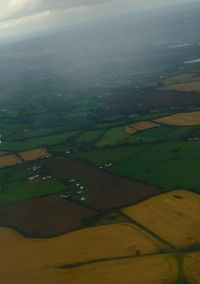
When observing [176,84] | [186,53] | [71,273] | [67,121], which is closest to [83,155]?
[67,121]

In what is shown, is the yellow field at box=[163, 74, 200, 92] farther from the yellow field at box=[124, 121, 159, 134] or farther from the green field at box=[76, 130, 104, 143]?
the green field at box=[76, 130, 104, 143]

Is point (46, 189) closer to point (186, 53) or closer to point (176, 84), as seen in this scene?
point (176, 84)

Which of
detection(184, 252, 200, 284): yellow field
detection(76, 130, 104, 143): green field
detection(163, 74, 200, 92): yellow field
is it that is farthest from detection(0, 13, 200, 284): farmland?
detection(163, 74, 200, 92): yellow field

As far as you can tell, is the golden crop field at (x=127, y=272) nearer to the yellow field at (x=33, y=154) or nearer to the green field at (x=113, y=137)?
the yellow field at (x=33, y=154)

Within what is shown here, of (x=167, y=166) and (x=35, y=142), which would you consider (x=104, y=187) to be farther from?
(x=35, y=142)

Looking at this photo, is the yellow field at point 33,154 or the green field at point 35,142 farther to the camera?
the green field at point 35,142

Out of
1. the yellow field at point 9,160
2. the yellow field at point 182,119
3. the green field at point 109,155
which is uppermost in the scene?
the yellow field at point 9,160

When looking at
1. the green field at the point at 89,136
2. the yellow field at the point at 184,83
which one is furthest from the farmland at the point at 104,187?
the yellow field at the point at 184,83

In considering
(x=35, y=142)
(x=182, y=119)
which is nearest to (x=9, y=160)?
(x=35, y=142)
